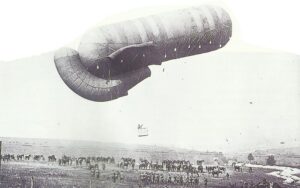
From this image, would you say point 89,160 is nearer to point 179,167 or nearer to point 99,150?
point 99,150

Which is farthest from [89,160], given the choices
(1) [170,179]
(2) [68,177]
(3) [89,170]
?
(1) [170,179]

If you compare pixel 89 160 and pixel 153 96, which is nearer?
pixel 89 160

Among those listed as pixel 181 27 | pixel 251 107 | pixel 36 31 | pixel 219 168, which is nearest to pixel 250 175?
pixel 219 168

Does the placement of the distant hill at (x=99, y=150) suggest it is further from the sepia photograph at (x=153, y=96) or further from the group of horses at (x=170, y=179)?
the group of horses at (x=170, y=179)

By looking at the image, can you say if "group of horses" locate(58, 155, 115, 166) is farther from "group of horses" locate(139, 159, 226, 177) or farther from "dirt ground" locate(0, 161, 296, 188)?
"group of horses" locate(139, 159, 226, 177)

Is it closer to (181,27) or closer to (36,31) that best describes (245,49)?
(181,27)

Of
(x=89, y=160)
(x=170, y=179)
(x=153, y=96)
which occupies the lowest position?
(x=170, y=179)

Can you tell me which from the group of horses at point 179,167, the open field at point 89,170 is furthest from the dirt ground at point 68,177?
the group of horses at point 179,167
